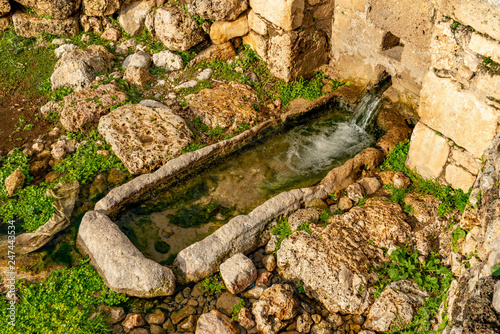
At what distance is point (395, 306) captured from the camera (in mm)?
3578

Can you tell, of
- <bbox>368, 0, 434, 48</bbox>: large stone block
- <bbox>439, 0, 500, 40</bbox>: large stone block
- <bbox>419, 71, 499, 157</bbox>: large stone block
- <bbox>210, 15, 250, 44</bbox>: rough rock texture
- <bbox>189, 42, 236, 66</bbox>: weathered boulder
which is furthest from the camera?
<bbox>189, 42, 236, 66</bbox>: weathered boulder

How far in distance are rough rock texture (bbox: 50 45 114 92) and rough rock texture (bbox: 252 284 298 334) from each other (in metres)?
4.75

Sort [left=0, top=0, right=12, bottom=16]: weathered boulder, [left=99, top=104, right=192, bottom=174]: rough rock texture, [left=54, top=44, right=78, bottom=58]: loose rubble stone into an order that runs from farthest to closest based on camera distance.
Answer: [left=0, top=0, right=12, bottom=16]: weathered boulder, [left=54, top=44, right=78, bottom=58]: loose rubble stone, [left=99, top=104, right=192, bottom=174]: rough rock texture

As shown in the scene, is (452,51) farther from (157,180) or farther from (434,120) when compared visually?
(157,180)

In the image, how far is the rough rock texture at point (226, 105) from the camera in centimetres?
607

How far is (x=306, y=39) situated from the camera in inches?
260

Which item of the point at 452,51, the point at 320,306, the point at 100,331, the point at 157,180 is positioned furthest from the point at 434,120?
the point at 100,331

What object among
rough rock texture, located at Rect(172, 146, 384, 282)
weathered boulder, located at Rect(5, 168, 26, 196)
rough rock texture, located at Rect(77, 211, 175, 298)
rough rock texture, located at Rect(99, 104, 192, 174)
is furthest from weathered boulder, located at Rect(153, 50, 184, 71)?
rough rock texture, located at Rect(77, 211, 175, 298)

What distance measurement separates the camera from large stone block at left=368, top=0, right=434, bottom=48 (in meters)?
5.06

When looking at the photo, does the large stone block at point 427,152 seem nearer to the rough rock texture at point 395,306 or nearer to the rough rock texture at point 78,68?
the rough rock texture at point 395,306

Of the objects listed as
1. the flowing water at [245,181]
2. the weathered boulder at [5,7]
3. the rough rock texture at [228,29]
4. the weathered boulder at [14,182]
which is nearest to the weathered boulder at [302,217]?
the flowing water at [245,181]

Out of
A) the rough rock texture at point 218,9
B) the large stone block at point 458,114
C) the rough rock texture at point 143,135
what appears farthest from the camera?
the rough rock texture at point 218,9

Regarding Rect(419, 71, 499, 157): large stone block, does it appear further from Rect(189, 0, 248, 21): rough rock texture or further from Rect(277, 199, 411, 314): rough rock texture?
Rect(189, 0, 248, 21): rough rock texture

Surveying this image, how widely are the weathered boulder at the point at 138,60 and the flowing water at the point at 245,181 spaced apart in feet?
8.78
